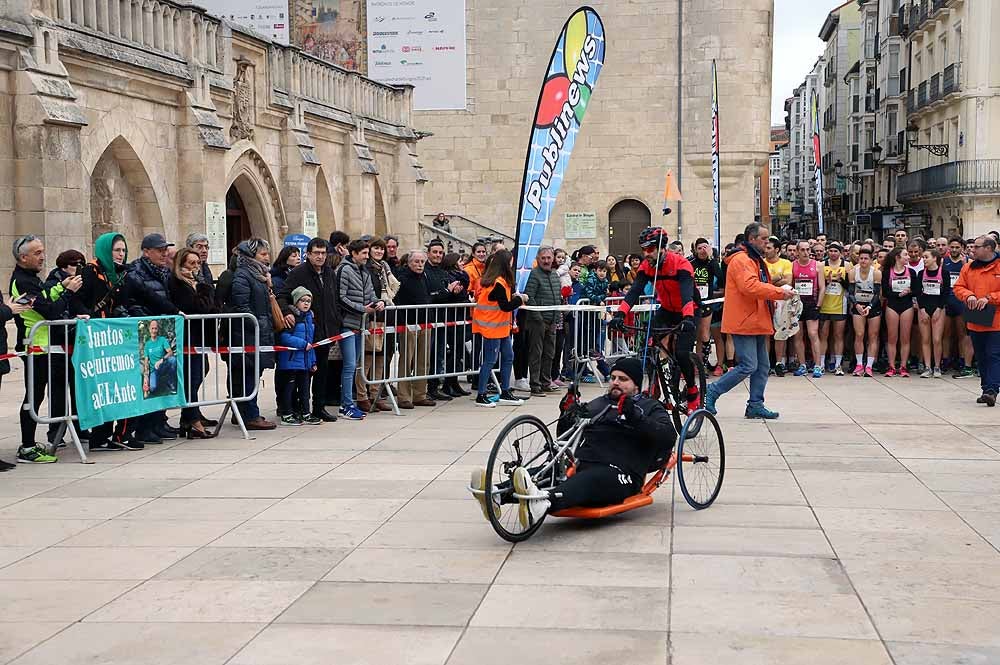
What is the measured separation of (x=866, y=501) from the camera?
7738 millimetres

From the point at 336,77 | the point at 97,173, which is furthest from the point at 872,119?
the point at 97,173

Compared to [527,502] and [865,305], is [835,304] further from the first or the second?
[527,502]

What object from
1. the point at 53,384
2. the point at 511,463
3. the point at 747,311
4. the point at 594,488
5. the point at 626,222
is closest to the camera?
the point at 511,463

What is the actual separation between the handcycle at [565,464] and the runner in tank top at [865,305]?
897 centimetres

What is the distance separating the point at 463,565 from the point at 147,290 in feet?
16.8

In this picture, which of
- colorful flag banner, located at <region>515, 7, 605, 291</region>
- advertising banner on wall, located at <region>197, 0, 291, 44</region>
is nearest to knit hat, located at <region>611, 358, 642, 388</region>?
colorful flag banner, located at <region>515, 7, 605, 291</region>

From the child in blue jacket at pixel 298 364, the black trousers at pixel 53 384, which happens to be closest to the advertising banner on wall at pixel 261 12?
the child in blue jacket at pixel 298 364

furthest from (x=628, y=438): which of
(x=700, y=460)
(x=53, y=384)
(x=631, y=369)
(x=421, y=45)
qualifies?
(x=421, y=45)

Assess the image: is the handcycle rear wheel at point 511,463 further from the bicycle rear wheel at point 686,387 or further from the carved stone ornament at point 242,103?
the carved stone ornament at point 242,103

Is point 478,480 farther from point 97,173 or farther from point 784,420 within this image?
point 97,173

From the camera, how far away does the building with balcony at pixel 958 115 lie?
41.9 metres

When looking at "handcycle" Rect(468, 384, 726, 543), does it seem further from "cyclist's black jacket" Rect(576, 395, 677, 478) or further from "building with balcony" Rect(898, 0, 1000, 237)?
"building with balcony" Rect(898, 0, 1000, 237)

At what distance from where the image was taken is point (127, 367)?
979 cm

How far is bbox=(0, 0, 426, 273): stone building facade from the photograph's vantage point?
1406 centimetres
